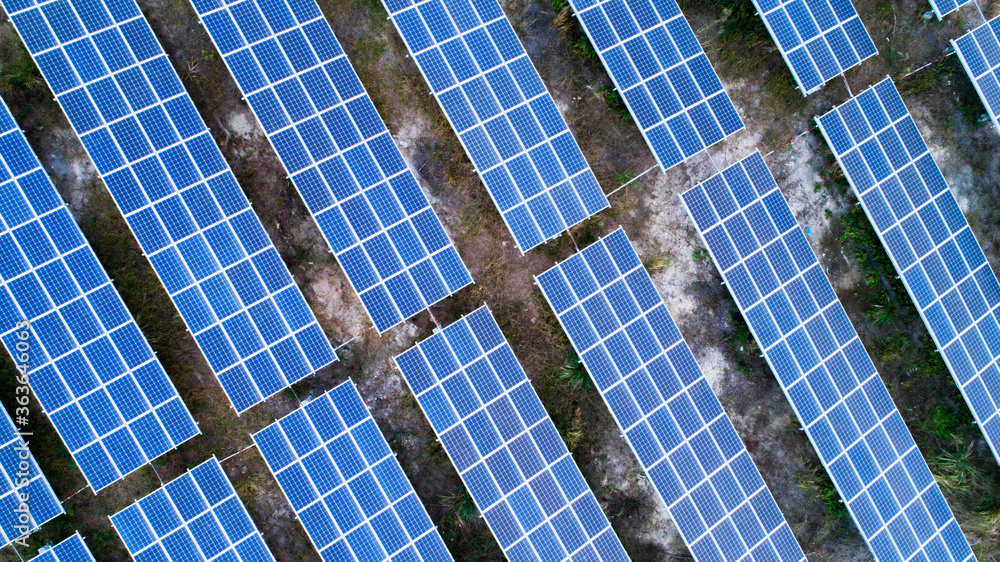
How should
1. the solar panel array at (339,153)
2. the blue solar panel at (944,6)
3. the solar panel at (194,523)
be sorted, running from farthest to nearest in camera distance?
the blue solar panel at (944,6), the solar panel array at (339,153), the solar panel at (194,523)

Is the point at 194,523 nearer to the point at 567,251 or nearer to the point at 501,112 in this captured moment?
the point at 567,251

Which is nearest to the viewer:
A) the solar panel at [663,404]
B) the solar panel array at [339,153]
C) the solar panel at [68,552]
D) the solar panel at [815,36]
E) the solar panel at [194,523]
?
the solar panel at [68,552]

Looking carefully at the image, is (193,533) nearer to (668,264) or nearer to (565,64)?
(668,264)

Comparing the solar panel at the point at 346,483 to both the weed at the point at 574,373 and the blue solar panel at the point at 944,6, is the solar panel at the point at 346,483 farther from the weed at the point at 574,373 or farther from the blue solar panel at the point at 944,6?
the blue solar panel at the point at 944,6

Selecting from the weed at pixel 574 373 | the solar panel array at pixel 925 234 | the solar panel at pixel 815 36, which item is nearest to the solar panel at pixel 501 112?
the weed at pixel 574 373

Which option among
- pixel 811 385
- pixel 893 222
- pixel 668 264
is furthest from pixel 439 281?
pixel 893 222

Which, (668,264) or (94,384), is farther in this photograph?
(668,264)

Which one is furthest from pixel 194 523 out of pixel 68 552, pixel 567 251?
pixel 567 251
